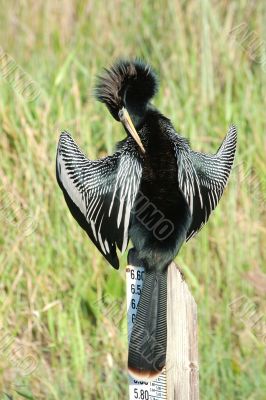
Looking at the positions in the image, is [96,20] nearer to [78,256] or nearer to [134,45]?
[134,45]

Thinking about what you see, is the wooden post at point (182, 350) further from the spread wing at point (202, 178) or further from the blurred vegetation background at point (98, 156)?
the blurred vegetation background at point (98, 156)

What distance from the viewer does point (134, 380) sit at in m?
2.63

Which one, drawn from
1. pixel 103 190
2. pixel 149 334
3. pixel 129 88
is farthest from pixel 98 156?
pixel 149 334

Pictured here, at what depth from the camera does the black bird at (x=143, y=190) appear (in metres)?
2.67

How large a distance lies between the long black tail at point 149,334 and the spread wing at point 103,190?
340 mm

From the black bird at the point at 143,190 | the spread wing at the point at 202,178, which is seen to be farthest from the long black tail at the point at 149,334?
the spread wing at the point at 202,178

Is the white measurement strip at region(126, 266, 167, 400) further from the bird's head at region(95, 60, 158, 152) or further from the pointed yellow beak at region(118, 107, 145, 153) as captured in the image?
the bird's head at region(95, 60, 158, 152)

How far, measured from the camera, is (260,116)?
18.2 ft

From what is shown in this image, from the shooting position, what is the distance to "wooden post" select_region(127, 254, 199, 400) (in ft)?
8.56

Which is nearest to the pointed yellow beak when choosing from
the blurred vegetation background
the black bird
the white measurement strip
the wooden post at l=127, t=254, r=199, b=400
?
the black bird

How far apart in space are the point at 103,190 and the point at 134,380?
0.75m

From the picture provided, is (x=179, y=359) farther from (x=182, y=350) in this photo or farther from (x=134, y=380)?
(x=134, y=380)

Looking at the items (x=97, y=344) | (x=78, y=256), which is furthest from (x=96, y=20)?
(x=97, y=344)

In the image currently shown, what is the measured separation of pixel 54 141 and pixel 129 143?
2.14 meters
